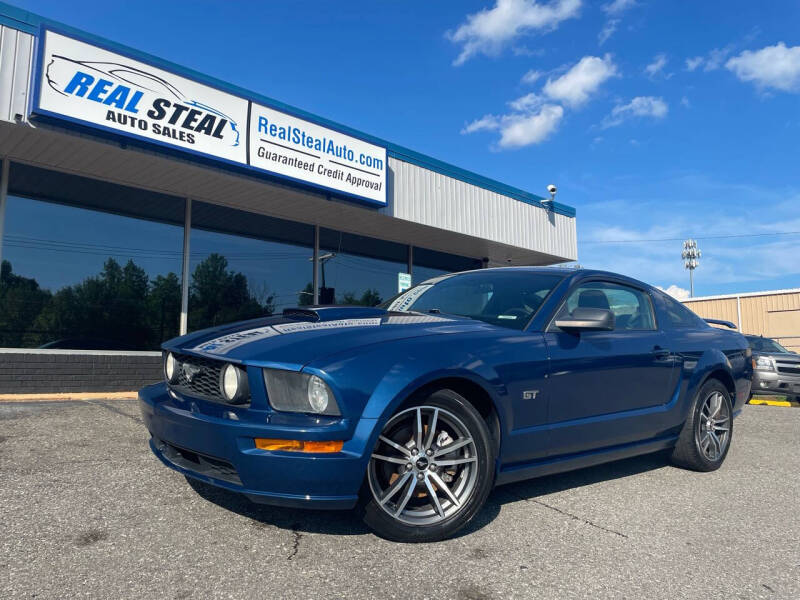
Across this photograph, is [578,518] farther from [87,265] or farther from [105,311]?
[87,265]

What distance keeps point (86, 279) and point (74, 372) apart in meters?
1.55

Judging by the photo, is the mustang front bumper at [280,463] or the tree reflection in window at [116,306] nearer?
the mustang front bumper at [280,463]

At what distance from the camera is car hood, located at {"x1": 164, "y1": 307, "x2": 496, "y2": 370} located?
249 cm

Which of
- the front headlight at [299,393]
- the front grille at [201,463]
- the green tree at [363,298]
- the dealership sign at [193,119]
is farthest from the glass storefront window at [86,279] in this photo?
the front headlight at [299,393]

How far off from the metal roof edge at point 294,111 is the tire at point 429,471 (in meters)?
6.41

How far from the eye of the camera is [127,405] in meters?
6.45

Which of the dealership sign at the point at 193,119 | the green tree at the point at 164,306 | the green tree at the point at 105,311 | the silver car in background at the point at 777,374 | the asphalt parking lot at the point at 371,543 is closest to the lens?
the asphalt parking lot at the point at 371,543

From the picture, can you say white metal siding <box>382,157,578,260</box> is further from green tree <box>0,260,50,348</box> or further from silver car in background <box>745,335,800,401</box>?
green tree <box>0,260,50,348</box>

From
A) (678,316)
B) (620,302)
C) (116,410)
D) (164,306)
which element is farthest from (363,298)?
(620,302)

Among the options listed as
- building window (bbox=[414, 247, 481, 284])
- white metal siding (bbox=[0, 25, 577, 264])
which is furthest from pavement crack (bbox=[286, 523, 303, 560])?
building window (bbox=[414, 247, 481, 284])

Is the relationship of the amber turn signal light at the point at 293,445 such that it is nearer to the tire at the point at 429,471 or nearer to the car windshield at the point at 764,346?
the tire at the point at 429,471

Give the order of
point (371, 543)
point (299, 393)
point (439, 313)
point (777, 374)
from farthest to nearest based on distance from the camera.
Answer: point (777, 374)
point (439, 313)
point (371, 543)
point (299, 393)

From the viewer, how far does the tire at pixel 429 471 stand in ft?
8.19

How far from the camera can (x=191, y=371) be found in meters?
2.80
